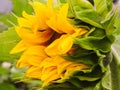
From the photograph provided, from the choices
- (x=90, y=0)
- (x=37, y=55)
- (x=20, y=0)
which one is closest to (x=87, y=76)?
(x=37, y=55)

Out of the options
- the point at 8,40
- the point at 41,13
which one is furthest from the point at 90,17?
the point at 8,40

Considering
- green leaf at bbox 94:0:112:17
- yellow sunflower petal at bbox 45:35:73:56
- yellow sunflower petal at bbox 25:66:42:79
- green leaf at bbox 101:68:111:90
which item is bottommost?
green leaf at bbox 101:68:111:90

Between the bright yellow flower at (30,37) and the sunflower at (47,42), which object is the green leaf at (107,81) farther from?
the bright yellow flower at (30,37)

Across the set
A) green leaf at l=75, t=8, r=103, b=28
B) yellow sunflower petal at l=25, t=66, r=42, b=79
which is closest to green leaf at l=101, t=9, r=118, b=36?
green leaf at l=75, t=8, r=103, b=28

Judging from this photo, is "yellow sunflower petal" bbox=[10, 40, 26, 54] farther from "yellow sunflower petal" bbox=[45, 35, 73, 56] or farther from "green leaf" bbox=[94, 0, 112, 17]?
"green leaf" bbox=[94, 0, 112, 17]

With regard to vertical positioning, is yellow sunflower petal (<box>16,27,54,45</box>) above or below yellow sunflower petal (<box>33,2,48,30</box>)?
below

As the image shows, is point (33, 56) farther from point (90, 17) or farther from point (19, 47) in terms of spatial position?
point (90, 17)
